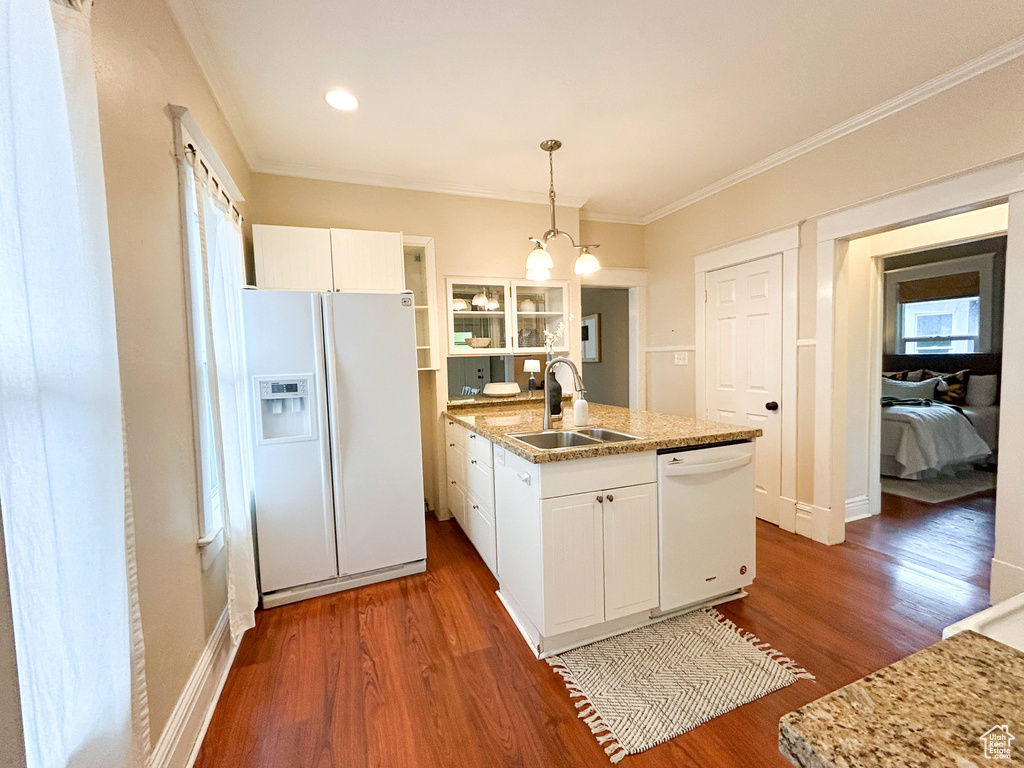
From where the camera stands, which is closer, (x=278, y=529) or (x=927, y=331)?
(x=278, y=529)

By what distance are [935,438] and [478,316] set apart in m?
4.34

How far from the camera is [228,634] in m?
1.87

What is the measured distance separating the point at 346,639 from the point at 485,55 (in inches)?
110

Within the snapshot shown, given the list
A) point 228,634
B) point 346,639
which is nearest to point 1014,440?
point 346,639

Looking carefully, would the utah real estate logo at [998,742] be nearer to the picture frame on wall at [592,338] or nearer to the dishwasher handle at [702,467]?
the dishwasher handle at [702,467]

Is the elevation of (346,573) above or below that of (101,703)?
below

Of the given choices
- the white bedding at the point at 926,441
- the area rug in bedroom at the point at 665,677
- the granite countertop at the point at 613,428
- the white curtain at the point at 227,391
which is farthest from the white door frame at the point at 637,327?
the white curtain at the point at 227,391

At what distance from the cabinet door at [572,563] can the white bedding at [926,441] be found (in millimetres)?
3814

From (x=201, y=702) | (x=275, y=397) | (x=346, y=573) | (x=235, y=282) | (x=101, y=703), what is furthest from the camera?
(x=346, y=573)

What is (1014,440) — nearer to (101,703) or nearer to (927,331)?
(101,703)

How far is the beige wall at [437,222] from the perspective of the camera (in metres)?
2.96

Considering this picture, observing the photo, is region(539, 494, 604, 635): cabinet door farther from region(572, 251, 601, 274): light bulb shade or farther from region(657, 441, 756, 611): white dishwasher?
region(572, 251, 601, 274): light bulb shade

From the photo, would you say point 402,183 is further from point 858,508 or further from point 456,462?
point 858,508

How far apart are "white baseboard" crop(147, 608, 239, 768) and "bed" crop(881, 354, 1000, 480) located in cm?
527
